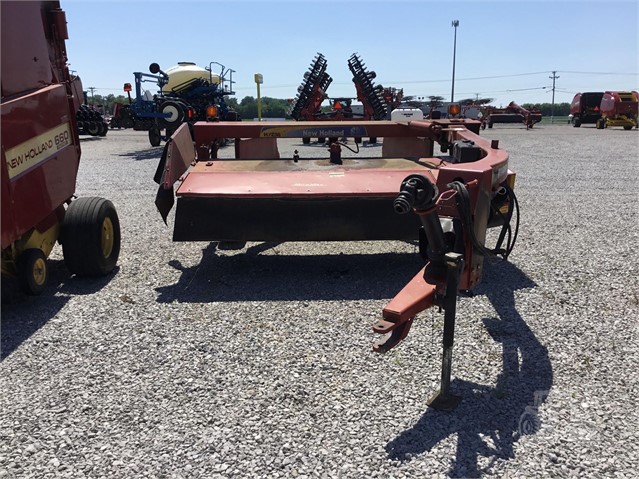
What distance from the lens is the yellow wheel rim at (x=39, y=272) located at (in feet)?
13.6

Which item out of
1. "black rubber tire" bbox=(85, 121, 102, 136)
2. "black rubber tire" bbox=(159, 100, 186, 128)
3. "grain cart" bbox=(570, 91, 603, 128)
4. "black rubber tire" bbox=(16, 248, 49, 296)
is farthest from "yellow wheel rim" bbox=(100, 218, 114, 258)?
"grain cart" bbox=(570, 91, 603, 128)

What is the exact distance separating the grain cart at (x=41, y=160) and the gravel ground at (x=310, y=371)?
1.00 ft

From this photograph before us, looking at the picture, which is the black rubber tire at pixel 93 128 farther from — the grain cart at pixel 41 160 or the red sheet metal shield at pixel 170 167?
the red sheet metal shield at pixel 170 167

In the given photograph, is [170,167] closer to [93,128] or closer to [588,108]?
[93,128]

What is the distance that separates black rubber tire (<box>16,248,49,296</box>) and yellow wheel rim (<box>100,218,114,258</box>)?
2.33ft

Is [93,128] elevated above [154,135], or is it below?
above

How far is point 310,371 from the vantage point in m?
3.15

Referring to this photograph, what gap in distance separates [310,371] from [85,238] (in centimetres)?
258

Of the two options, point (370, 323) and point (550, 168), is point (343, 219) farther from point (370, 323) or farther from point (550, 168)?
point (550, 168)

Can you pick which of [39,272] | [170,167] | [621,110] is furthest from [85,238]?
[621,110]

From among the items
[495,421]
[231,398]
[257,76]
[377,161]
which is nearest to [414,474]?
[495,421]

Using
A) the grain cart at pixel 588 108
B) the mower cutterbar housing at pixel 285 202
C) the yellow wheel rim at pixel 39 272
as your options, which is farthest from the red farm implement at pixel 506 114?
the yellow wheel rim at pixel 39 272

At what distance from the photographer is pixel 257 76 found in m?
19.3

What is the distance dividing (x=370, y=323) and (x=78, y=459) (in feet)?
6.62
